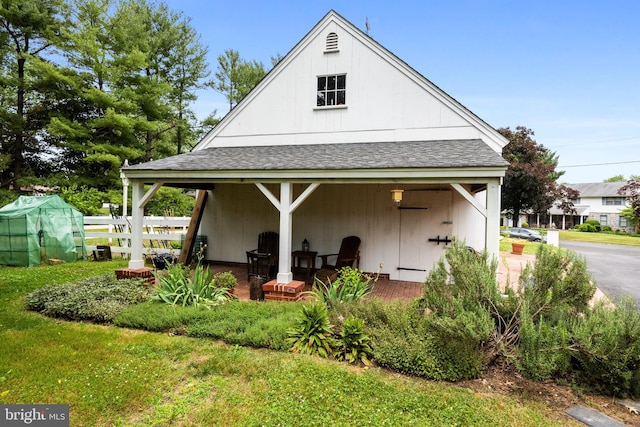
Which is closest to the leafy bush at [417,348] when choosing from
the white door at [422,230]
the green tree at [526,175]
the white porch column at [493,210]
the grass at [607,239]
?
the white porch column at [493,210]

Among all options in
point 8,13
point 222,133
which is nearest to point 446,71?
point 222,133

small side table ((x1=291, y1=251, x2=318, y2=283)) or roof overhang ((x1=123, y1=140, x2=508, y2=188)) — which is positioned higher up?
roof overhang ((x1=123, y1=140, x2=508, y2=188))

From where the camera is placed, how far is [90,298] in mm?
5398

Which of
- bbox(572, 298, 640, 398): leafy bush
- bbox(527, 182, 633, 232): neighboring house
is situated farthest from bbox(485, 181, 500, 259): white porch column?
bbox(527, 182, 633, 232): neighboring house

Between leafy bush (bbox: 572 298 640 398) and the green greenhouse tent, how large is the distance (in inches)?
472

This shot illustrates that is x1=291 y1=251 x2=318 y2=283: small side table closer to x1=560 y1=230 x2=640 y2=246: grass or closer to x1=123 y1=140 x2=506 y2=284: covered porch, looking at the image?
x1=123 y1=140 x2=506 y2=284: covered porch

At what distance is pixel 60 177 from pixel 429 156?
17801mm

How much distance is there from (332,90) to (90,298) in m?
6.82

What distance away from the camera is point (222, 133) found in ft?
29.9

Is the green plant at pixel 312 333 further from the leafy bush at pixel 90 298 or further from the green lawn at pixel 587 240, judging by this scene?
the green lawn at pixel 587 240

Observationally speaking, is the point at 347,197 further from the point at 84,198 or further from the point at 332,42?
the point at 84,198

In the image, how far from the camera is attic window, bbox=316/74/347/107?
8.16 m

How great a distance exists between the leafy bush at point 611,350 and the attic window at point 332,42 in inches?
298

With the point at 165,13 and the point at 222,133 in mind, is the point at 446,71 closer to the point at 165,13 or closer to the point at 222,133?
the point at 222,133
